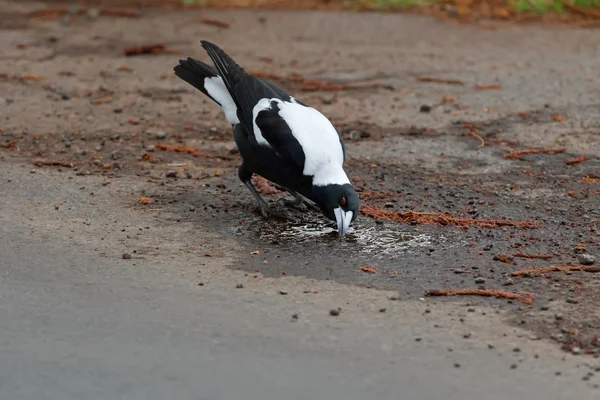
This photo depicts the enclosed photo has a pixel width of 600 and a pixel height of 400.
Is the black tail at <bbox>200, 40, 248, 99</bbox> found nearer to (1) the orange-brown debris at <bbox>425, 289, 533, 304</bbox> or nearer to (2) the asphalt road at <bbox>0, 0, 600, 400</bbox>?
(2) the asphalt road at <bbox>0, 0, 600, 400</bbox>

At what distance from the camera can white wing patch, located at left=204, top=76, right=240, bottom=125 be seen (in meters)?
6.48

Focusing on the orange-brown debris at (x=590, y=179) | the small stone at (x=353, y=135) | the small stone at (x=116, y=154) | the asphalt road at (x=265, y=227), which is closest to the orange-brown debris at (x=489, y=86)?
the asphalt road at (x=265, y=227)

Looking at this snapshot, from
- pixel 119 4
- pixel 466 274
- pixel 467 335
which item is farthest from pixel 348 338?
pixel 119 4

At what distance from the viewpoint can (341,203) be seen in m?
5.45

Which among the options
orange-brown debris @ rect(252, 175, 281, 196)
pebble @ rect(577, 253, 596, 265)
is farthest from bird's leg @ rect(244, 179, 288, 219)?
pebble @ rect(577, 253, 596, 265)

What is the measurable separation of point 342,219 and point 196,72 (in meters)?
1.85

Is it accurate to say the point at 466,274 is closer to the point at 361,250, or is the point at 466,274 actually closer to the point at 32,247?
the point at 361,250

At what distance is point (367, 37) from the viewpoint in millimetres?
9797

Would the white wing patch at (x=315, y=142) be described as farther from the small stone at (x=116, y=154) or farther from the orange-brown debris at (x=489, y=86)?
the orange-brown debris at (x=489, y=86)

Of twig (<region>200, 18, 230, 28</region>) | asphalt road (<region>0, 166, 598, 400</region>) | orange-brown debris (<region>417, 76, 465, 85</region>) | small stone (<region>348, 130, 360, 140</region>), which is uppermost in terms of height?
twig (<region>200, 18, 230, 28</region>)

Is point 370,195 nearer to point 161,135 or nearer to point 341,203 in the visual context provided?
point 341,203

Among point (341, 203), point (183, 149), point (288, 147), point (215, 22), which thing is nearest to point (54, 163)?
point (183, 149)

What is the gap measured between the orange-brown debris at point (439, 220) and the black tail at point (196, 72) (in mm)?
1520

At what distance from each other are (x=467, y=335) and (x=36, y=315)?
5.87ft
